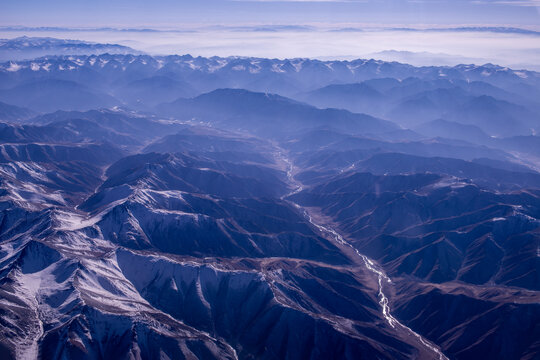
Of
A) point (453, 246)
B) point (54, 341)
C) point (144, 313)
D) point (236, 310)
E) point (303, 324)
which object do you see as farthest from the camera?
point (453, 246)

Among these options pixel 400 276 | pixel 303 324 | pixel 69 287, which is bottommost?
pixel 400 276

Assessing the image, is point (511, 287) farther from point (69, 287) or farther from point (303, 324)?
point (69, 287)

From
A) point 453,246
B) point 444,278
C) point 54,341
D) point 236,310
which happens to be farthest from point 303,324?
point 453,246

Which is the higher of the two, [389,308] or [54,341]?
[54,341]

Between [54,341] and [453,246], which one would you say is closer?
[54,341]

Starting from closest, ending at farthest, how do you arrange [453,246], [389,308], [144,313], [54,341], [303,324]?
[54,341] < [144,313] < [303,324] < [389,308] < [453,246]

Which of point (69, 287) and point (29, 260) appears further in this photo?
point (29, 260)

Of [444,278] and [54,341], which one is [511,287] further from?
[54,341]

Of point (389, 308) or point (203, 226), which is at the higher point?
point (203, 226)

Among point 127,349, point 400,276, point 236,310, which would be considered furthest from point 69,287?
point 400,276
